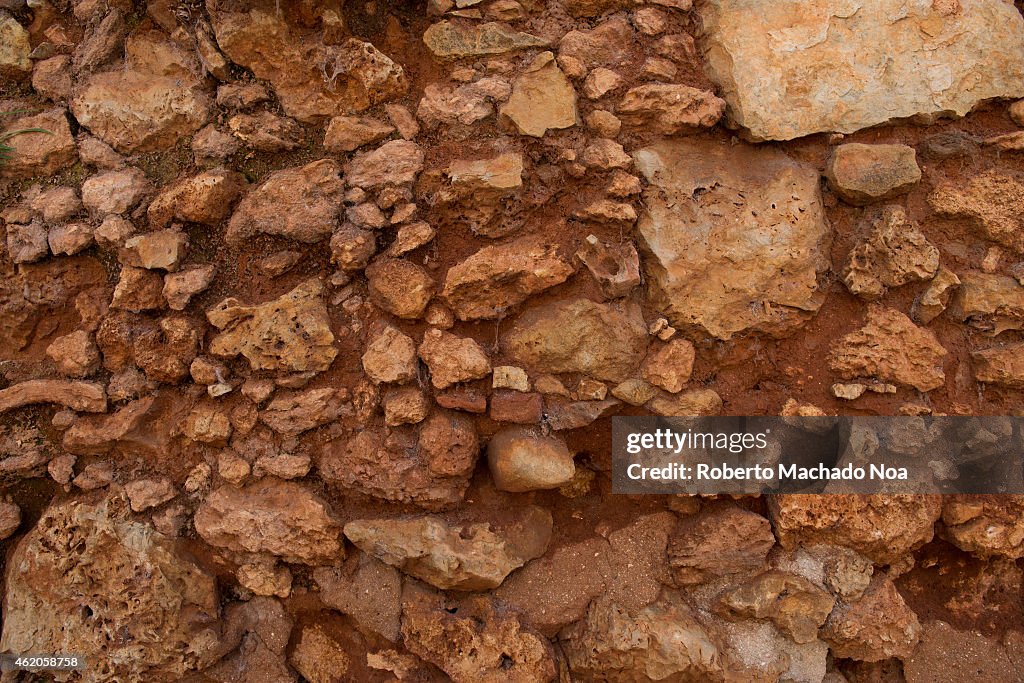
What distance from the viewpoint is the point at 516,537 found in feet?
6.74

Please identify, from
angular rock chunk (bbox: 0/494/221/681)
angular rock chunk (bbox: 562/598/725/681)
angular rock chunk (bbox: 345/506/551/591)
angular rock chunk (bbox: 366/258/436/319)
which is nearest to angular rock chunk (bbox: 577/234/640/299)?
angular rock chunk (bbox: 366/258/436/319)

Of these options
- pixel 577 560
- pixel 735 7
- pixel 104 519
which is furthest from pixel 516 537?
pixel 735 7

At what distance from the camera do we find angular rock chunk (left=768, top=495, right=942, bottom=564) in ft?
6.49

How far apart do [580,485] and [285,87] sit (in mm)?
1576

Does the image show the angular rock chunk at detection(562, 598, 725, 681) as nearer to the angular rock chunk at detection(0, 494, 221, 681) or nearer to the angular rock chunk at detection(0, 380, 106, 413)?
the angular rock chunk at detection(0, 494, 221, 681)

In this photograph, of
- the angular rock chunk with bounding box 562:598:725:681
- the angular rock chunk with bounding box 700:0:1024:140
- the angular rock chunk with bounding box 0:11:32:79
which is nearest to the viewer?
the angular rock chunk with bounding box 562:598:725:681

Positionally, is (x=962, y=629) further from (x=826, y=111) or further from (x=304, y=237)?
(x=304, y=237)

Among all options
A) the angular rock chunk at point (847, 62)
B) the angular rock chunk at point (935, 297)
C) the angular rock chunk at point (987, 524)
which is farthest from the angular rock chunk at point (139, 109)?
the angular rock chunk at point (987, 524)

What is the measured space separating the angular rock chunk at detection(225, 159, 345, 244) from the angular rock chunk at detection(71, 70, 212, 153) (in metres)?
0.34

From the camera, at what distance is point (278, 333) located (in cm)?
207

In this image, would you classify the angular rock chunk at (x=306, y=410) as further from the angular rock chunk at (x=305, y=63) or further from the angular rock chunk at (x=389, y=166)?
the angular rock chunk at (x=305, y=63)

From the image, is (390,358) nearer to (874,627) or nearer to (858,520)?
(858,520)

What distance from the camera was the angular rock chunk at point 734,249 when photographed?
6.60ft

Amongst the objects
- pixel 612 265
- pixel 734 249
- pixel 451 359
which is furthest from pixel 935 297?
pixel 451 359
